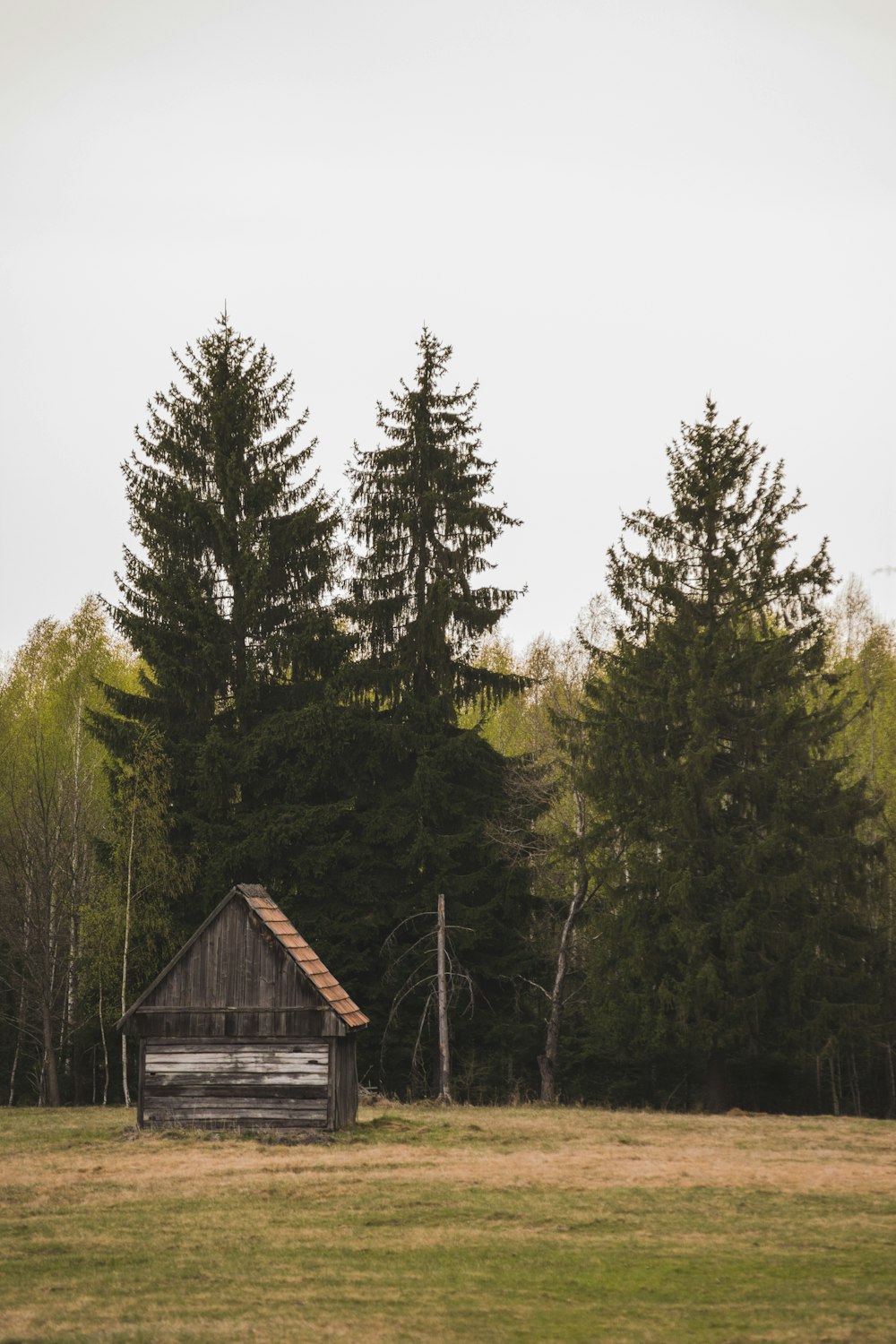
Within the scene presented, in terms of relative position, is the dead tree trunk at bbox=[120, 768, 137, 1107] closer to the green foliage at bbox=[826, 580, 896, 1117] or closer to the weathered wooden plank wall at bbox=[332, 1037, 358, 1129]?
the weathered wooden plank wall at bbox=[332, 1037, 358, 1129]

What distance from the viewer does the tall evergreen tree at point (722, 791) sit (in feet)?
88.3

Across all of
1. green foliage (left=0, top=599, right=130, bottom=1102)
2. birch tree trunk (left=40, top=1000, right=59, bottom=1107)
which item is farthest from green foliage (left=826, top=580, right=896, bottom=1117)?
birch tree trunk (left=40, top=1000, right=59, bottom=1107)

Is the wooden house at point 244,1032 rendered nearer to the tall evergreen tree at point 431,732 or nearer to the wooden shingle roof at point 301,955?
the wooden shingle roof at point 301,955

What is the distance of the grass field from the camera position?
967cm

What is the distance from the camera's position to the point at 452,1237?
13.1 metres

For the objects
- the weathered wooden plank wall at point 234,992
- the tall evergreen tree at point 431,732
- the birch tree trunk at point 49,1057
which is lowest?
the birch tree trunk at point 49,1057

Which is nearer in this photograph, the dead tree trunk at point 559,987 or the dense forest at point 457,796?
the dense forest at point 457,796

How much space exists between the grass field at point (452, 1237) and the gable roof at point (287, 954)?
95.3 inches

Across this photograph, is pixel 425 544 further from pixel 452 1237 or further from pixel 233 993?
pixel 452 1237

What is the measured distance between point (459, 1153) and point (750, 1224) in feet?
23.5

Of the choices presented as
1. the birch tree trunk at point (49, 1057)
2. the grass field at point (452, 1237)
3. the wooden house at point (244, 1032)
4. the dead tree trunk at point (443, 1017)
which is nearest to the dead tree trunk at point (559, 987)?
the dead tree trunk at point (443, 1017)

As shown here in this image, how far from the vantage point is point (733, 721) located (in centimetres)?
2883

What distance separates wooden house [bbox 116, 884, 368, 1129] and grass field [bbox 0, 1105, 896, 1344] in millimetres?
962

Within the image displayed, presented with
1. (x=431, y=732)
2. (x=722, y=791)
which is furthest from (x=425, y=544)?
(x=722, y=791)
